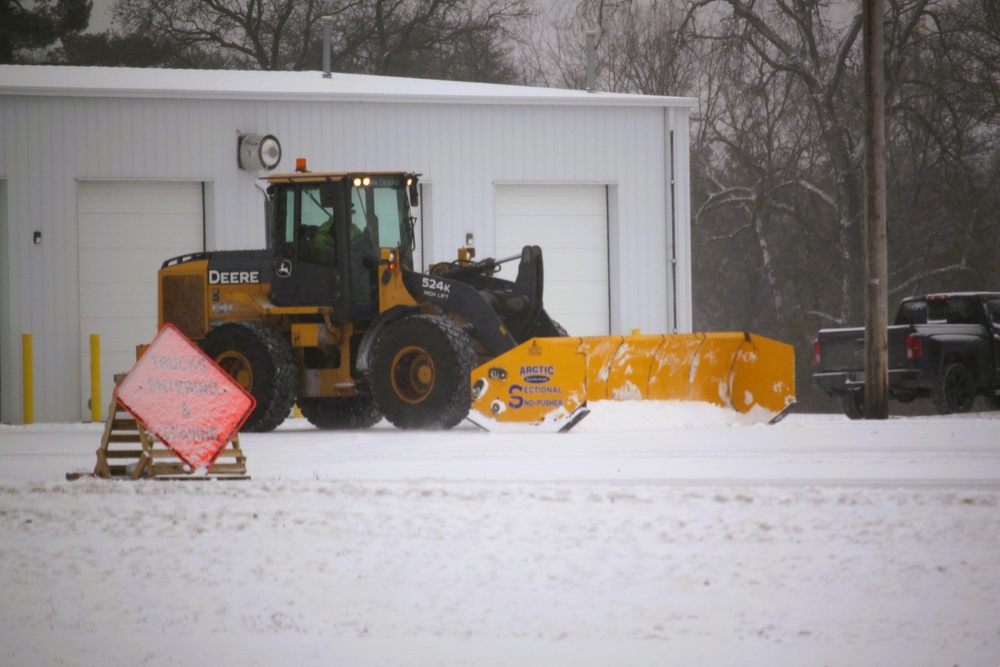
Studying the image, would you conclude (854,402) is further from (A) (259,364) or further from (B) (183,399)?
(B) (183,399)

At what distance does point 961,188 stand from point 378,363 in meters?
24.4

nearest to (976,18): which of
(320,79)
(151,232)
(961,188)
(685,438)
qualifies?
(961,188)

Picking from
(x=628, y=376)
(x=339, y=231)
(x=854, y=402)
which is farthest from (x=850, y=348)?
(x=339, y=231)

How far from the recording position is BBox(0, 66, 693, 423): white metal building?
74.5 ft

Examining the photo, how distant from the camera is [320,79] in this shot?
27000 millimetres

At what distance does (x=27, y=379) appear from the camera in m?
22.3

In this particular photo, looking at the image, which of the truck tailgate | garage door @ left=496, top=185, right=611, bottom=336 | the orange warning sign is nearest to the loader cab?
the orange warning sign

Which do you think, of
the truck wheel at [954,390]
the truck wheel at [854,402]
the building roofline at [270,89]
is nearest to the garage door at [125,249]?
the building roofline at [270,89]

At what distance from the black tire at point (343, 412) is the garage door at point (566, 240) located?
579 cm

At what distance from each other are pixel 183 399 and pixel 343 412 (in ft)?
23.1

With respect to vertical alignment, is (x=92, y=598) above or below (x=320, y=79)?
below

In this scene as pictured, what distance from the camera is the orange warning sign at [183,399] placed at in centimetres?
1235

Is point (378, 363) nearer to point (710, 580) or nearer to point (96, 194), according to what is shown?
point (96, 194)

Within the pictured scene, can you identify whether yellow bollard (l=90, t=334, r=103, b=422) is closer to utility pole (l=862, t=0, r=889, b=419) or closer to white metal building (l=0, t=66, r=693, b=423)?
white metal building (l=0, t=66, r=693, b=423)
